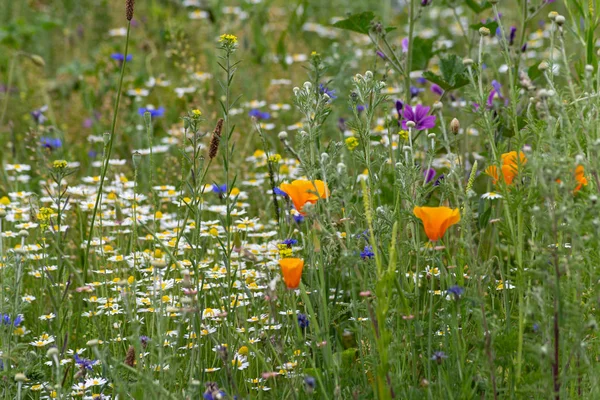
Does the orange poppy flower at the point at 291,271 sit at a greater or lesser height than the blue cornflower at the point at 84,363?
greater

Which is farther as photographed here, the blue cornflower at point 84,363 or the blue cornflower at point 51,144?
the blue cornflower at point 51,144

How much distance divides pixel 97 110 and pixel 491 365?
3.79 m

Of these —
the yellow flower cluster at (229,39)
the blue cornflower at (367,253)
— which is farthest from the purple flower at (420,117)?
the yellow flower cluster at (229,39)

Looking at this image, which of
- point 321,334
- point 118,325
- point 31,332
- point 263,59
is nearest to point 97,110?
point 263,59

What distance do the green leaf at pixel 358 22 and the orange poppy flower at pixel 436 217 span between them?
48.3 inches

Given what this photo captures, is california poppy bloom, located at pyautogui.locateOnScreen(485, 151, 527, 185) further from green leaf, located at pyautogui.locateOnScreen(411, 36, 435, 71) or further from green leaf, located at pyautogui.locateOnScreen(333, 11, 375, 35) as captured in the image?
green leaf, located at pyautogui.locateOnScreen(411, 36, 435, 71)

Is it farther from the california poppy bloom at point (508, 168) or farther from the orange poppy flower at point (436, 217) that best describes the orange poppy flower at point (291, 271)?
the california poppy bloom at point (508, 168)

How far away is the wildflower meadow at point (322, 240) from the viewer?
6.06 ft

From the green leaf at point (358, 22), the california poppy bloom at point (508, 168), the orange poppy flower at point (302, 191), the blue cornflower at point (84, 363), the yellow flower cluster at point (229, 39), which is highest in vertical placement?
Answer: the green leaf at point (358, 22)

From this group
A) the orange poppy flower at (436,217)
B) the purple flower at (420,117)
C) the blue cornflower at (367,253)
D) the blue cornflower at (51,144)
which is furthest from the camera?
the blue cornflower at (51,144)

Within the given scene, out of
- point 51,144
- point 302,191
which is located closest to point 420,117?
point 302,191

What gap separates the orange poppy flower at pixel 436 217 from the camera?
1.82m

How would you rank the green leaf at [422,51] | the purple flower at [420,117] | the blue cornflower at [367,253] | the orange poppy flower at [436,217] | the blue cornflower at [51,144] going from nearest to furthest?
the orange poppy flower at [436,217] < the blue cornflower at [367,253] < the purple flower at [420,117] < the green leaf at [422,51] < the blue cornflower at [51,144]

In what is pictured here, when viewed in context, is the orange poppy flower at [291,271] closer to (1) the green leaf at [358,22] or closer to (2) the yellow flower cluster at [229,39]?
(2) the yellow flower cluster at [229,39]
